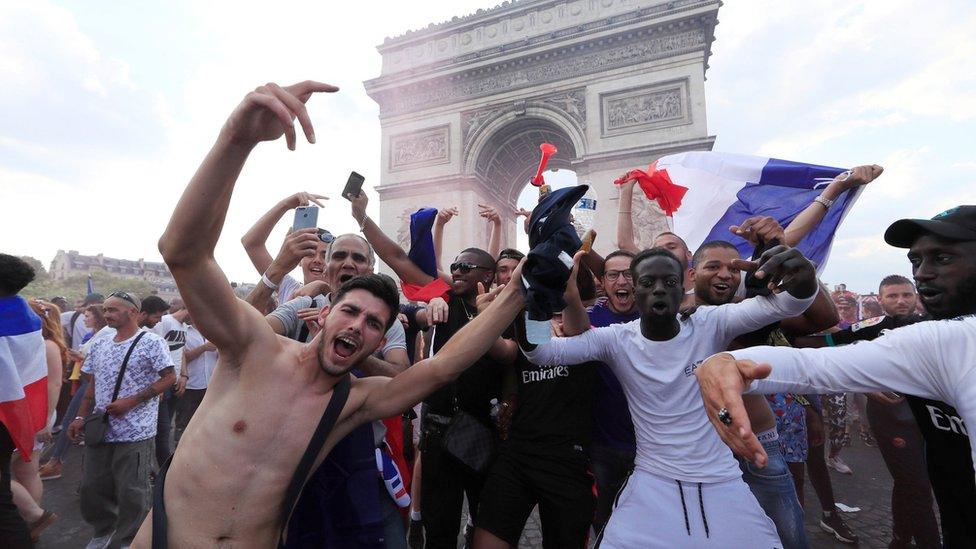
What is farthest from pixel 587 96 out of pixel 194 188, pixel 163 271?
pixel 163 271

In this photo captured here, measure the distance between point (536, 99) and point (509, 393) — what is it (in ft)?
49.6

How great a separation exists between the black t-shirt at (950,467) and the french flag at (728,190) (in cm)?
241

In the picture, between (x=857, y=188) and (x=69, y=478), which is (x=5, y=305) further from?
(x=857, y=188)

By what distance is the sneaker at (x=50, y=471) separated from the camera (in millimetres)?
5172

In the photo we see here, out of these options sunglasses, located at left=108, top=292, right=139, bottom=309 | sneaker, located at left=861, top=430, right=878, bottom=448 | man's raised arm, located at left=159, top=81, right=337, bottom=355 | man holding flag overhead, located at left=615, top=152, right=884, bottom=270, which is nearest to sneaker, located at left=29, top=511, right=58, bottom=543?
sunglasses, located at left=108, top=292, right=139, bottom=309

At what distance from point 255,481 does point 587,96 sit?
15747 millimetres

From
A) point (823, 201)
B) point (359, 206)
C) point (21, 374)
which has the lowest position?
point (21, 374)

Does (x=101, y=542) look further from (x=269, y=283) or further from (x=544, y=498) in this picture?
(x=544, y=498)

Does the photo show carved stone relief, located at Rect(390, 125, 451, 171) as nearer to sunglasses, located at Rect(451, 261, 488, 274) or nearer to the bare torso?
sunglasses, located at Rect(451, 261, 488, 274)

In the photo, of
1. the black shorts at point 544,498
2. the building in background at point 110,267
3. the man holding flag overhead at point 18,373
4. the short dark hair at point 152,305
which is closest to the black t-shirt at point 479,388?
the black shorts at point 544,498

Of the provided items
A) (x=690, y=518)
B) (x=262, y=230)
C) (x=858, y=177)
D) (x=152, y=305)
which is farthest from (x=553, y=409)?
(x=152, y=305)

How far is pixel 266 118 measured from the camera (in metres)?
1.28

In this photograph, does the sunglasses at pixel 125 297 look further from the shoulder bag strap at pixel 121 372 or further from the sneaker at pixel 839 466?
the sneaker at pixel 839 466

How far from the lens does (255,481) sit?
1.58 meters
